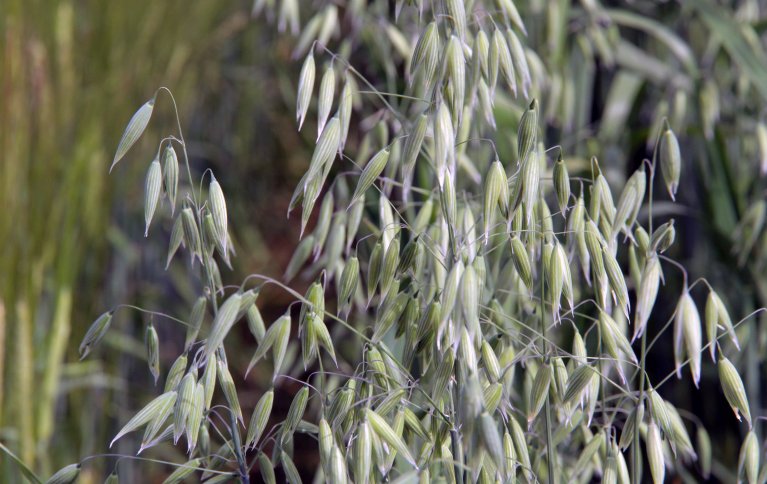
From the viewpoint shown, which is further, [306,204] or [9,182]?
[9,182]

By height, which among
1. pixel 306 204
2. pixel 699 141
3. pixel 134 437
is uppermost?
pixel 306 204

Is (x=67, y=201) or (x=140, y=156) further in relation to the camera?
(x=140, y=156)

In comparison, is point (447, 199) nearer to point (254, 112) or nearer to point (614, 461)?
point (614, 461)

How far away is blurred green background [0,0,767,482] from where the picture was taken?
998 millimetres

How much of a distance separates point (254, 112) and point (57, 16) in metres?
0.59

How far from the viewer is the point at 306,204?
1.53 feet

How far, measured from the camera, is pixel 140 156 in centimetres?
131

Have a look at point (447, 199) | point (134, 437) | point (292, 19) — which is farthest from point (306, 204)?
point (134, 437)

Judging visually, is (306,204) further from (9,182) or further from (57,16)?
(57,16)

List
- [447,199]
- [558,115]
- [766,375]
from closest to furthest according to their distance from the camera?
[447,199] < [558,115] < [766,375]

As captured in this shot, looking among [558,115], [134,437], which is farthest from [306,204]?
[134,437]

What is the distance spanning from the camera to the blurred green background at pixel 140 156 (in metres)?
1.00

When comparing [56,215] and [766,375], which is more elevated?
[56,215]

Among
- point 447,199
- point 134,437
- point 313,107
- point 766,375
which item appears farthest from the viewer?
point 313,107
